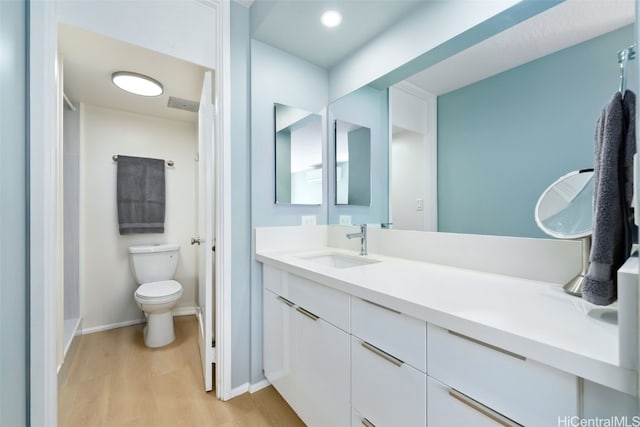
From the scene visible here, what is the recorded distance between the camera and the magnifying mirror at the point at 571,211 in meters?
0.83

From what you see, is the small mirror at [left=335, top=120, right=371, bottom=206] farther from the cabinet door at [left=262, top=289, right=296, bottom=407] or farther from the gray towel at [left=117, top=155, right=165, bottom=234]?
the gray towel at [left=117, top=155, right=165, bottom=234]

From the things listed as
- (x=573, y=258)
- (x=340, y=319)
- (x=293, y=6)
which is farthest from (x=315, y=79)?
(x=573, y=258)

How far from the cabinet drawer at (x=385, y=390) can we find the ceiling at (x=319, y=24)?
1612 mm

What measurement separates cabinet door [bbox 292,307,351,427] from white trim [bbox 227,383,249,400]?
1.52 ft

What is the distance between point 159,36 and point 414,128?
1.46 m

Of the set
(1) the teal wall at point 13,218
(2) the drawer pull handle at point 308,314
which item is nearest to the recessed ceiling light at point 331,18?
(1) the teal wall at point 13,218

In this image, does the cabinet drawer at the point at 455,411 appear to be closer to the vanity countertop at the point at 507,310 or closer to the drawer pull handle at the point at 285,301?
the vanity countertop at the point at 507,310

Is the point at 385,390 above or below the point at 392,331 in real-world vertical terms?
below

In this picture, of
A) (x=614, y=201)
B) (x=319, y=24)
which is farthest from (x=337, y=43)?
(x=614, y=201)

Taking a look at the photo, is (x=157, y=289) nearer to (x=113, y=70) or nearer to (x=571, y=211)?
(x=113, y=70)

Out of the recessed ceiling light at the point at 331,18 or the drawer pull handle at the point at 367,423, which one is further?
the recessed ceiling light at the point at 331,18

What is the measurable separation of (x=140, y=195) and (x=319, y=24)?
2211 mm

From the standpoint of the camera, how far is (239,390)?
5.35 ft

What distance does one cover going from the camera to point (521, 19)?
107 cm
